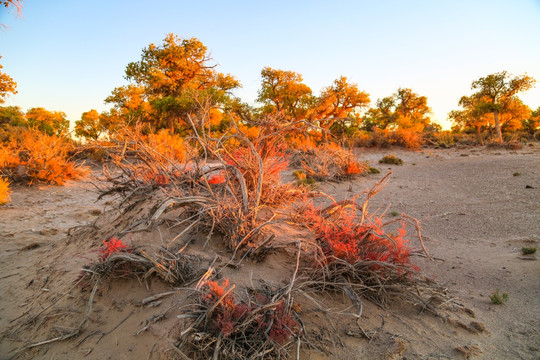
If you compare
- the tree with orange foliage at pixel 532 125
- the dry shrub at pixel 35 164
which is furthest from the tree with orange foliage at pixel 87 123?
the tree with orange foliage at pixel 532 125

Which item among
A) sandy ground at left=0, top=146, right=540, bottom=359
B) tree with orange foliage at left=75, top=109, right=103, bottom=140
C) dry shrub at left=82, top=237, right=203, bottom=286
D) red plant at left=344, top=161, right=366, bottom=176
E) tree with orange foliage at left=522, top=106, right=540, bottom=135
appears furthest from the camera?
tree with orange foliage at left=522, top=106, right=540, bottom=135

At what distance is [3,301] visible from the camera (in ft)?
10.2

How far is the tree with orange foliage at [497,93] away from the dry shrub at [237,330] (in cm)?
2246

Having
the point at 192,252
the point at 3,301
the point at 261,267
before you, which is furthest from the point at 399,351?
the point at 3,301

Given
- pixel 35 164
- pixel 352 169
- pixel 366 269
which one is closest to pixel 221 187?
pixel 366 269

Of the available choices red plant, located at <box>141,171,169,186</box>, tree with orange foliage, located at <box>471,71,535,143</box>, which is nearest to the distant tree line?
tree with orange foliage, located at <box>471,71,535,143</box>

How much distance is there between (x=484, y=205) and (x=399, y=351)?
20.4 ft

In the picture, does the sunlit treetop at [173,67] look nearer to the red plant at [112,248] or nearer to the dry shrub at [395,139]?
the dry shrub at [395,139]

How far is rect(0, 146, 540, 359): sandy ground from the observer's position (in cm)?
229

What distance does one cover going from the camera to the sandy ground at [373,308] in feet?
7.52

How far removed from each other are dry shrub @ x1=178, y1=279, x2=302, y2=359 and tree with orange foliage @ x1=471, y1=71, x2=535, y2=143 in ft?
73.7

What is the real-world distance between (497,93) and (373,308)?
77.1 ft

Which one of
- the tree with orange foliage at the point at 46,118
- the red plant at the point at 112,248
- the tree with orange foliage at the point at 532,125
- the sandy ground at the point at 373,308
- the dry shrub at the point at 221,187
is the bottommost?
the sandy ground at the point at 373,308

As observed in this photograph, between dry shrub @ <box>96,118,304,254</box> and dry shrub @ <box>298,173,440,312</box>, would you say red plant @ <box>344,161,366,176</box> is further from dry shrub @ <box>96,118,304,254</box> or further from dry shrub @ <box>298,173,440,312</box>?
dry shrub @ <box>298,173,440,312</box>
